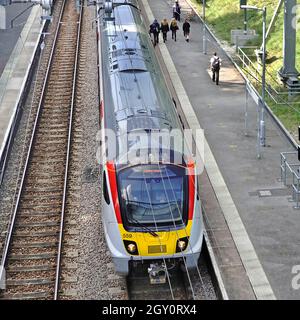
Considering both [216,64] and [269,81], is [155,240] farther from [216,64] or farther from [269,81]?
[269,81]

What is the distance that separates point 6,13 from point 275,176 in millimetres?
26892

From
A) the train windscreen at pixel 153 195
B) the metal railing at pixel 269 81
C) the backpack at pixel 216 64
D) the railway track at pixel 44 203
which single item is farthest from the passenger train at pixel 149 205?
the backpack at pixel 216 64

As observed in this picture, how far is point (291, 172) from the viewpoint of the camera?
73.1 feet

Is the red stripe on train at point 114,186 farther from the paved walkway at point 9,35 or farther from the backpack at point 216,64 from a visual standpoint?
the paved walkway at point 9,35

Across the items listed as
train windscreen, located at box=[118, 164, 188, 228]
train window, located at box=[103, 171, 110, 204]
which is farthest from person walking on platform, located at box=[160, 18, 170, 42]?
train windscreen, located at box=[118, 164, 188, 228]

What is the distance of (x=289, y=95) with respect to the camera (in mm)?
29203

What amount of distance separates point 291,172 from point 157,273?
710 cm

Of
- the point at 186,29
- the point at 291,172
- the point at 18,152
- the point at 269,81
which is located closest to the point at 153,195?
the point at 291,172

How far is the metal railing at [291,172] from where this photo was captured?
67.6ft

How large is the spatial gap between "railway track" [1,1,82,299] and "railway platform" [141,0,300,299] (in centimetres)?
409

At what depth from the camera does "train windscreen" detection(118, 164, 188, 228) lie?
16703 millimetres

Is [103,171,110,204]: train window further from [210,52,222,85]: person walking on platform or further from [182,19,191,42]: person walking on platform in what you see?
[182,19,191,42]: person walking on platform

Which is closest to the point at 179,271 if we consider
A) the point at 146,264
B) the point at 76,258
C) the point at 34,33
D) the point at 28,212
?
the point at 146,264

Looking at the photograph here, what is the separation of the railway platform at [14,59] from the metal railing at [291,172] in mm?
8926
